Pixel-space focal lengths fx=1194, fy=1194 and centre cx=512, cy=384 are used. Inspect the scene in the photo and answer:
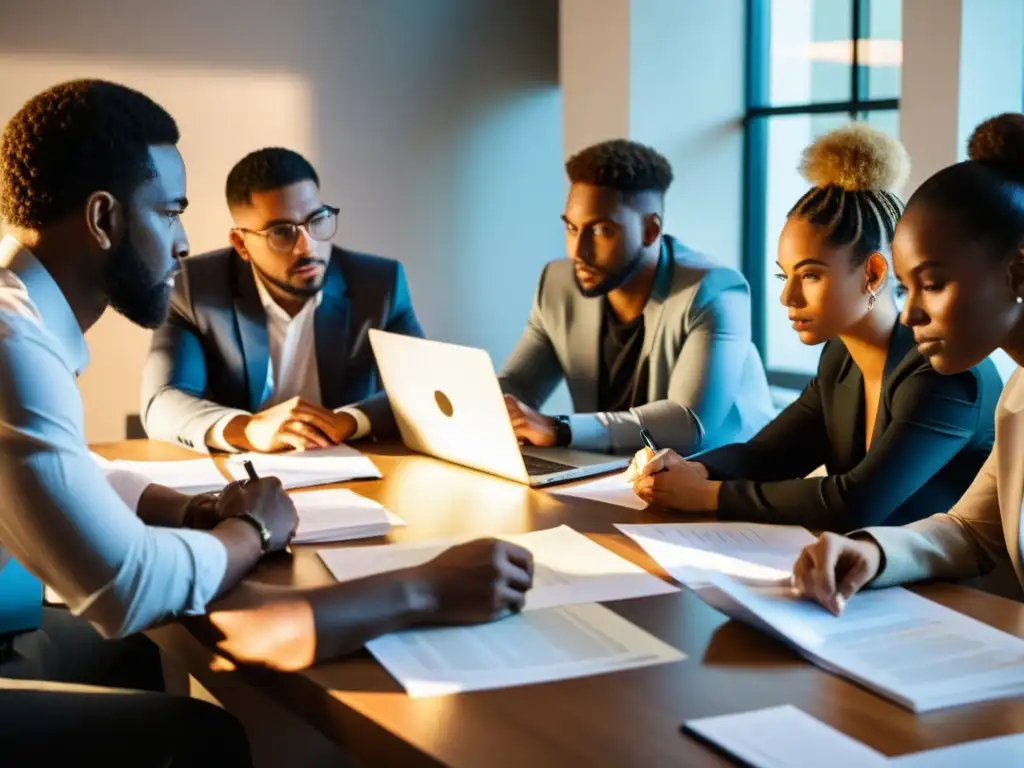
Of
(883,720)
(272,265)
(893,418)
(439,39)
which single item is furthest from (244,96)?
(883,720)

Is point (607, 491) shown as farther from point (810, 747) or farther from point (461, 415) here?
point (810, 747)

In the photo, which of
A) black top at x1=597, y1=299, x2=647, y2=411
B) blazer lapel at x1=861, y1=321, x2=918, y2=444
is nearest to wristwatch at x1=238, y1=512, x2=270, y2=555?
blazer lapel at x1=861, y1=321, x2=918, y2=444

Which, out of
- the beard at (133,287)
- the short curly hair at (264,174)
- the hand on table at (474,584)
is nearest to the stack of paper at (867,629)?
the hand on table at (474,584)

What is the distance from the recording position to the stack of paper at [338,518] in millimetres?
1732

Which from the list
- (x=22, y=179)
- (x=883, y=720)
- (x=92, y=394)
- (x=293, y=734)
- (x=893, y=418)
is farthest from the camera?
(x=92, y=394)

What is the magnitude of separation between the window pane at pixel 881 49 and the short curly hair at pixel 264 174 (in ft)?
5.61

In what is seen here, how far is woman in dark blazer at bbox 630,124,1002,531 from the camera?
70.6 inches

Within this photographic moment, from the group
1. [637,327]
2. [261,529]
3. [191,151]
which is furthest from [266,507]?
[191,151]

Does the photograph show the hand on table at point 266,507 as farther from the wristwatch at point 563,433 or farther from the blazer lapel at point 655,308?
the blazer lapel at point 655,308

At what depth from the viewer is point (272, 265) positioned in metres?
2.72

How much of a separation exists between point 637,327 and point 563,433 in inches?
20.5

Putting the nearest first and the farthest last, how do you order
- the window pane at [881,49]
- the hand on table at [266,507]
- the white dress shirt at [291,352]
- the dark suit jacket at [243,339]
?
the hand on table at [266,507], the dark suit jacket at [243,339], the white dress shirt at [291,352], the window pane at [881,49]

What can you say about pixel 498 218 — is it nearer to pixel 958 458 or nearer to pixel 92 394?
pixel 92 394

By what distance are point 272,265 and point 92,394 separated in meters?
1.24
